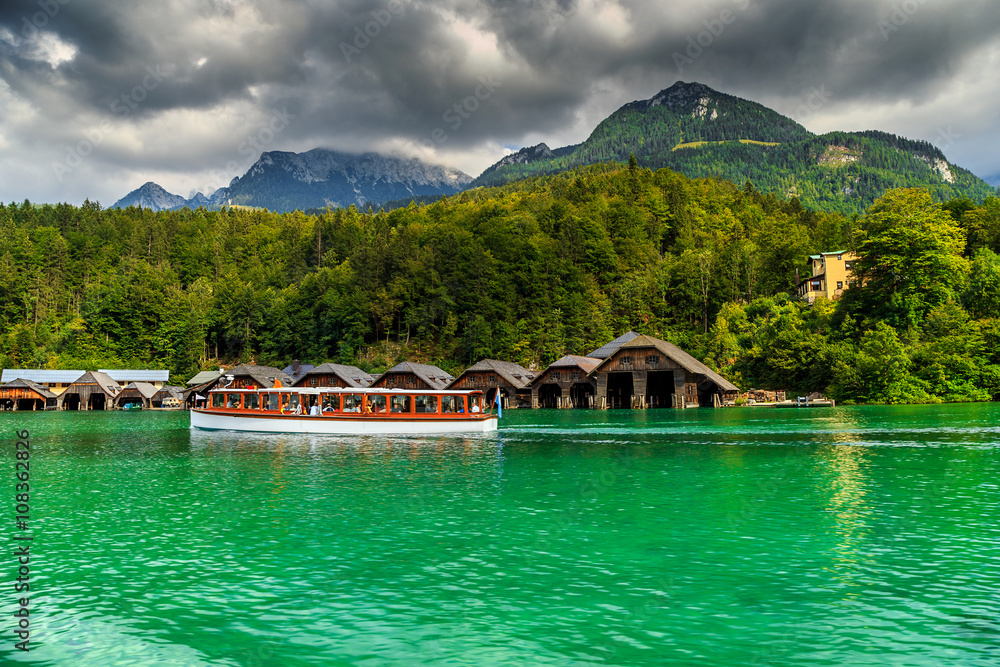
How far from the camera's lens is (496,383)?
320ft

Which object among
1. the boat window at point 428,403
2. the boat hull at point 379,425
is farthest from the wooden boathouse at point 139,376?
the boat window at point 428,403

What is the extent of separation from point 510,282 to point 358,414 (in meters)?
85.7

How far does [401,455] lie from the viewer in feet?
105

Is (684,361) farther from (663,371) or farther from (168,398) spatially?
(168,398)

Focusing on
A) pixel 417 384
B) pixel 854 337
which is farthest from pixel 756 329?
pixel 417 384

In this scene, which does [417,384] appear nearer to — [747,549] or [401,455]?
[401,455]

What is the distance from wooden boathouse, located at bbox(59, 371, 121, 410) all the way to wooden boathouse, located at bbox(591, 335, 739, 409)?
81.5 metres

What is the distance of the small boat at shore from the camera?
1799 inches

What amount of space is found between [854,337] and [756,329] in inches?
633

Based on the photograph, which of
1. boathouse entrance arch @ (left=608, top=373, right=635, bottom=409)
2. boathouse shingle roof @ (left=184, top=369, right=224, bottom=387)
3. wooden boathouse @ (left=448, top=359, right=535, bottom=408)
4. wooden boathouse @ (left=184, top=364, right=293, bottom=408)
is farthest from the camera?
boathouse shingle roof @ (left=184, top=369, right=224, bottom=387)

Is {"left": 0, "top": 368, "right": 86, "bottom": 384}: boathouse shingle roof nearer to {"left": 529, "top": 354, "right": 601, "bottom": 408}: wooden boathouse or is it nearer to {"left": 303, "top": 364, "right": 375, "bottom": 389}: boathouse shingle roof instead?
{"left": 303, "top": 364, "right": 375, "bottom": 389}: boathouse shingle roof

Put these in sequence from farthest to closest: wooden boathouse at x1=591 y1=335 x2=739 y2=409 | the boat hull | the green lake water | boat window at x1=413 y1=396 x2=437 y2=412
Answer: wooden boathouse at x1=591 y1=335 x2=739 y2=409 < boat window at x1=413 y1=396 x2=437 y2=412 < the boat hull < the green lake water

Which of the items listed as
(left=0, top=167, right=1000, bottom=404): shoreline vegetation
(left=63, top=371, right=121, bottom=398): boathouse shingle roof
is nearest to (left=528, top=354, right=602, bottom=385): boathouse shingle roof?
(left=0, top=167, right=1000, bottom=404): shoreline vegetation

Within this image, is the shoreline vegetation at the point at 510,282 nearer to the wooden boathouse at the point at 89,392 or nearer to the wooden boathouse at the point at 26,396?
the wooden boathouse at the point at 26,396
